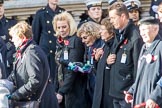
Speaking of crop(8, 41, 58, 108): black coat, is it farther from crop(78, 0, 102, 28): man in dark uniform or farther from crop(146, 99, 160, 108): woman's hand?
crop(78, 0, 102, 28): man in dark uniform

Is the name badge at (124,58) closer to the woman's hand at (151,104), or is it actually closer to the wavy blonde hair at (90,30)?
the wavy blonde hair at (90,30)

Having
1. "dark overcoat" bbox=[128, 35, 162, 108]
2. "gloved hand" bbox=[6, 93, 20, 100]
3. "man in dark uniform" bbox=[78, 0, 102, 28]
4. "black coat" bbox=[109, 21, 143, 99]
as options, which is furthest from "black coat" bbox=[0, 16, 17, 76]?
A: "dark overcoat" bbox=[128, 35, 162, 108]

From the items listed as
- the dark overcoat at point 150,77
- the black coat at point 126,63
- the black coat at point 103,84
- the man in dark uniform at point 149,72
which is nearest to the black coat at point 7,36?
the black coat at point 103,84

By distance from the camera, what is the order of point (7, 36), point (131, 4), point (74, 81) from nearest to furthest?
point (74, 81) → point (131, 4) → point (7, 36)

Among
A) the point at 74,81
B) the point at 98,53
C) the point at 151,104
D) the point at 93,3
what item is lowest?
the point at 74,81

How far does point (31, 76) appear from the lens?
5.95 meters

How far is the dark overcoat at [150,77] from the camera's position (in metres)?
5.33

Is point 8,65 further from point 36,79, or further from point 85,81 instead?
point 36,79

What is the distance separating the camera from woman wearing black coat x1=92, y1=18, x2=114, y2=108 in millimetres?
6906

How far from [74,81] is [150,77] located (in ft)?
6.55

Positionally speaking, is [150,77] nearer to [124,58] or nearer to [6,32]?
[124,58]

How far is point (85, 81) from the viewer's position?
741cm

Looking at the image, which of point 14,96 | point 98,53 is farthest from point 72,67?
point 14,96

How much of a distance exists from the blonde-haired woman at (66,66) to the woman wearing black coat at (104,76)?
0.39 m
